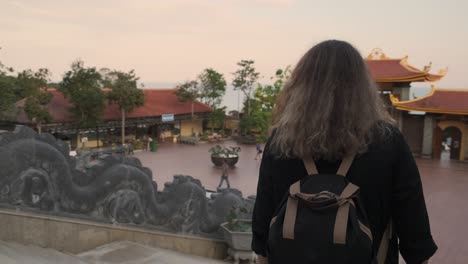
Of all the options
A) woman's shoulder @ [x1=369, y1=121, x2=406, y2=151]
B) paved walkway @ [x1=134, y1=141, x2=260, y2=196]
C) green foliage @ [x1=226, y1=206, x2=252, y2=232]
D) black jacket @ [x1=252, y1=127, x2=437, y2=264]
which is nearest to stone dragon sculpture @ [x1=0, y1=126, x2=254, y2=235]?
green foliage @ [x1=226, y1=206, x2=252, y2=232]

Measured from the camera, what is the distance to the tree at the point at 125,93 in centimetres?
2225

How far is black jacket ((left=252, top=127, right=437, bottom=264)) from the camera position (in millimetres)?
1463

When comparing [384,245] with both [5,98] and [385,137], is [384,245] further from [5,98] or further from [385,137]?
[5,98]

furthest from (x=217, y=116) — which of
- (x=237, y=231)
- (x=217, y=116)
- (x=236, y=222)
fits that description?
(x=237, y=231)

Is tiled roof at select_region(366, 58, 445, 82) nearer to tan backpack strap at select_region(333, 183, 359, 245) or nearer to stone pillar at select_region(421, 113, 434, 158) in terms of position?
stone pillar at select_region(421, 113, 434, 158)

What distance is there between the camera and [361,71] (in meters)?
1.53

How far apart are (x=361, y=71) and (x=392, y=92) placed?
23986 millimetres

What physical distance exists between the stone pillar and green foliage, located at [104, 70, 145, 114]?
14214 millimetres

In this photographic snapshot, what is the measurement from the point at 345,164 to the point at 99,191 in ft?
16.7

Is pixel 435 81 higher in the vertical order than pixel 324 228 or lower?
higher

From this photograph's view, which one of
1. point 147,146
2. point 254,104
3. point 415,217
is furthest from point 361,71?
point 254,104

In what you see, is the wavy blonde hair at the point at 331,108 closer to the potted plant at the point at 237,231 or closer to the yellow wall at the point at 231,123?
the potted plant at the point at 237,231

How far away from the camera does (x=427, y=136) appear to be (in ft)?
70.3

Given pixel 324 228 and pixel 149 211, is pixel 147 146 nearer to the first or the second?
pixel 149 211
